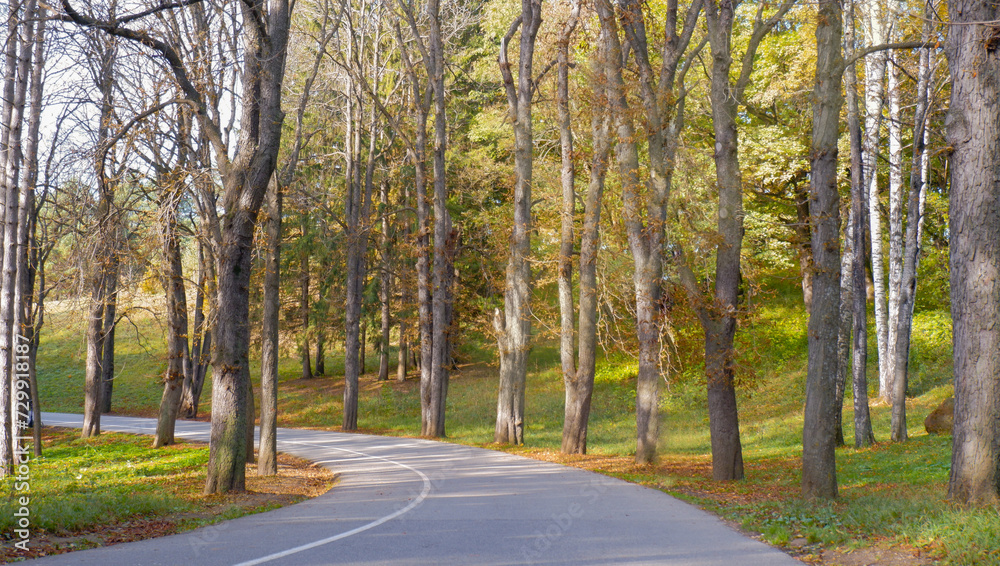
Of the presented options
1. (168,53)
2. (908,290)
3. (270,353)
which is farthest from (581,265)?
(168,53)

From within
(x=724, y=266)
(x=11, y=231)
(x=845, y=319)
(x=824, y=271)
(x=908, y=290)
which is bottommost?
(x=845, y=319)

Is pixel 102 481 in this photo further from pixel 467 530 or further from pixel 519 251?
pixel 519 251

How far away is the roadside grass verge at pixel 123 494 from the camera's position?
7234 millimetres

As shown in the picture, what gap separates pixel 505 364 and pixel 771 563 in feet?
45.7

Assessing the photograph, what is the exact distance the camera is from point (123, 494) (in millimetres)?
9570

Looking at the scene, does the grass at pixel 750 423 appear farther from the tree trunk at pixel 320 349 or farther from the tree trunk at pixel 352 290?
the tree trunk at pixel 320 349

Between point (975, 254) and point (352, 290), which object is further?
point (352, 290)

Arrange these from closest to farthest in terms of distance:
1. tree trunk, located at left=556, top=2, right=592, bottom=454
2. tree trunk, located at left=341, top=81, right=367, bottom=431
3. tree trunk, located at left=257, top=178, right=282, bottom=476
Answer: tree trunk, located at left=257, top=178, right=282, bottom=476 < tree trunk, located at left=556, top=2, right=592, bottom=454 < tree trunk, located at left=341, top=81, right=367, bottom=431

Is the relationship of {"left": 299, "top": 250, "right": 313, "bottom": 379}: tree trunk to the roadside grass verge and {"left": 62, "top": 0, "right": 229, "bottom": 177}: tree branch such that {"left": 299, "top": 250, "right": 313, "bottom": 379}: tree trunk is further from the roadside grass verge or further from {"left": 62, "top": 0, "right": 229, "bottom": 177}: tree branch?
{"left": 62, "top": 0, "right": 229, "bottom": 177}: tree branch

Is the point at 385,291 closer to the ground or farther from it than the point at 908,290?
farther from it

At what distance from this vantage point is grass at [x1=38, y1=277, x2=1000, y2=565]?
293 inches

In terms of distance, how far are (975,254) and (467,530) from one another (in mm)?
6762

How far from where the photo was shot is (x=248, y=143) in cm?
1098

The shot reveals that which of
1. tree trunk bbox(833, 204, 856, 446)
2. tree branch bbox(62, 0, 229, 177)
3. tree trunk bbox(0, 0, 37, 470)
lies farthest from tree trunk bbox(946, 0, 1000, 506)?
tree trunk bbox(0, 0, 37, 470)
